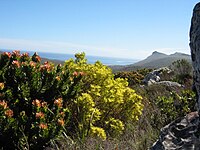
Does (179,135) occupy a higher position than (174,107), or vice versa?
(179,135)

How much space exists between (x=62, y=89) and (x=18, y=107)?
82cm

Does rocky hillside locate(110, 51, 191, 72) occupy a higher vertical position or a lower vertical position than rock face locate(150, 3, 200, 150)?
lower

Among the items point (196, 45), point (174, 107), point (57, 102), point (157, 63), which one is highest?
point (196, 45)

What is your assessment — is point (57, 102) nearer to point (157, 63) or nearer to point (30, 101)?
point (30, 101)

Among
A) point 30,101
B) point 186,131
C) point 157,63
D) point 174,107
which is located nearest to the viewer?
point 186,131

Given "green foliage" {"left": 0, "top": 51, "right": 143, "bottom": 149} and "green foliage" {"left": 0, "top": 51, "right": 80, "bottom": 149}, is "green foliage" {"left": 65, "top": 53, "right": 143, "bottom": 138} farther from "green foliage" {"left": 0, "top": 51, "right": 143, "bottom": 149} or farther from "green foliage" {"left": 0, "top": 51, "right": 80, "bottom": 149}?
"green foliage" {"left": 0, "top": 51, "right": 80, "bottom": 149}

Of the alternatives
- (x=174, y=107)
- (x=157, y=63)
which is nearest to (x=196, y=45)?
(x=174, y=107)

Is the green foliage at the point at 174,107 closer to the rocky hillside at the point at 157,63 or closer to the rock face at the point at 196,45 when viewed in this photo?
the rock face at the point at 196,45

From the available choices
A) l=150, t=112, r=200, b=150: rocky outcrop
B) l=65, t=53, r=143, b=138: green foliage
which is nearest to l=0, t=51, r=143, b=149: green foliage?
l=65, t=53, r=143, b=138: green foliage

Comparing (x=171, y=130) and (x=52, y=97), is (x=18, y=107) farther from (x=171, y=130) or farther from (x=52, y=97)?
(x=171, y=130)

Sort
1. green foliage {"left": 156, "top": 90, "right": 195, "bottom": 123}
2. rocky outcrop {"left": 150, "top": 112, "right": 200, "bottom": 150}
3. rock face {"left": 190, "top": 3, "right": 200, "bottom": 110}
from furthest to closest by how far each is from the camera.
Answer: green foliage {"left": 156, "top": 90, "right": 195, "bottom": 123} < rocky outcrop {"left": 150, "top": 112, "right": 200, "bottom": 150} < rock face {"left": 190, "top": 3, "right": 200, "bottom": 110}

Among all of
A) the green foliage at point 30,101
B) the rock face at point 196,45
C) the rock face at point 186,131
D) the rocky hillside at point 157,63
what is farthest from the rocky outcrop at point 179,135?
the rocky hillside at point 157,63

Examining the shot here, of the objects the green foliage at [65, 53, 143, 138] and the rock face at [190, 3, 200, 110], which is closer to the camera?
the rock face at [190, 3, 200, 110]

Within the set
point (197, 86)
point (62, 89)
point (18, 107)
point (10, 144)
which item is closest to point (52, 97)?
point (62, 89)
